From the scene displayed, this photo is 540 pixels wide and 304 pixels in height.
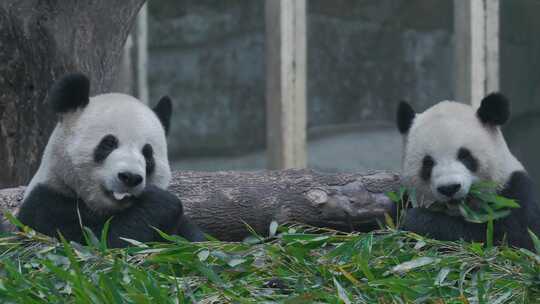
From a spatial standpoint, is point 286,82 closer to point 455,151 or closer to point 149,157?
point 455,151

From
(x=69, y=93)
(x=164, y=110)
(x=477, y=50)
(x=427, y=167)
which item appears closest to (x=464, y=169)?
(x=427, y=167)

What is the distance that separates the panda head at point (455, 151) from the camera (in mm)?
3998

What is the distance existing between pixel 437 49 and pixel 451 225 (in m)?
4.74

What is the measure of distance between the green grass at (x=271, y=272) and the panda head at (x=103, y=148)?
15.2 inches

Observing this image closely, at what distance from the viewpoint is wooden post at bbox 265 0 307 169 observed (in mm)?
6594

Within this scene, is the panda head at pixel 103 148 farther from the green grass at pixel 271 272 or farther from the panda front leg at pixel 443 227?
Answer: the panda front leg at pixel 443 227

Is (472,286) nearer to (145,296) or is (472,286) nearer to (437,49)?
(145,296)

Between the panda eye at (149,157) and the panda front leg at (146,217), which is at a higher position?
the panda eye at (149,157)

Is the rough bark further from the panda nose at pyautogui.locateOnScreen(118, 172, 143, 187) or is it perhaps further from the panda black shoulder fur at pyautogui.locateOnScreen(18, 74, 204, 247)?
the panda nose at pyautogui.locateOnScreen(118, 172, 143, 187)

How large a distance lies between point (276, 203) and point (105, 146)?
4.46 ft

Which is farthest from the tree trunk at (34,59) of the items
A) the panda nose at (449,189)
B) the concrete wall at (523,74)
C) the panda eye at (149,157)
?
the concrete wall at (523,74)

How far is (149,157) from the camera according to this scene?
3689 mm

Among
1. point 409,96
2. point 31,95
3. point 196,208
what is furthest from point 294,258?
point 409,96

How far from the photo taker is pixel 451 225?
13.6 ft
